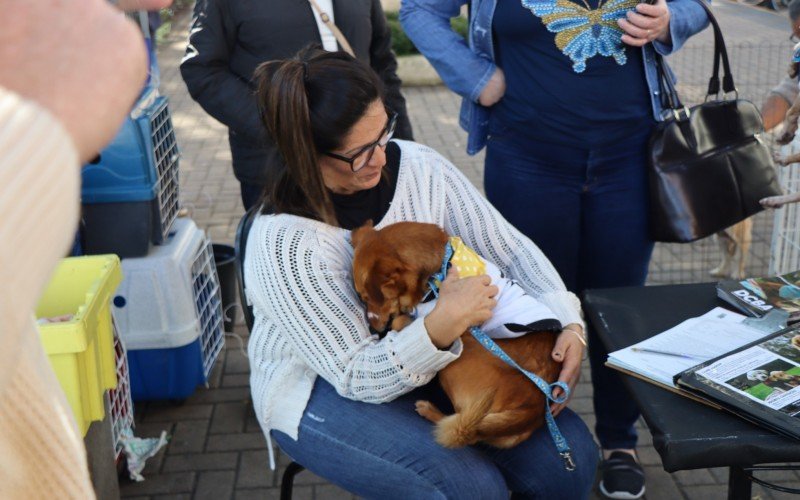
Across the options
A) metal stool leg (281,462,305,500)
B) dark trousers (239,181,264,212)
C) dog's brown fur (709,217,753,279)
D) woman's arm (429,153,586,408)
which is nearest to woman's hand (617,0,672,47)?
woman's arm (429,153,586,408)

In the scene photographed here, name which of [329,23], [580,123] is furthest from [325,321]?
[329,23]

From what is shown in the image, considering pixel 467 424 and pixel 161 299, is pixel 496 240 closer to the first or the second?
Result: pixel 467 424

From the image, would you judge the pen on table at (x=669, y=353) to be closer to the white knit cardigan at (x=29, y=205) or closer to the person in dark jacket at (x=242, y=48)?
the person in dark jacket at (x=242, y=48)

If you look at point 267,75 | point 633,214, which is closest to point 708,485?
point 633,214

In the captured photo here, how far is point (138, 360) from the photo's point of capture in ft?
11.6

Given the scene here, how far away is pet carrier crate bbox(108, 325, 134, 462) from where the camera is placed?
303 cm

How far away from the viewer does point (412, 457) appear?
2.14 m

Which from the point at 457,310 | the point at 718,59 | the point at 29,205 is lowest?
the point at 457,310

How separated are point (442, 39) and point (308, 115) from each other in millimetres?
976

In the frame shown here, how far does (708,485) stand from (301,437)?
1739mm

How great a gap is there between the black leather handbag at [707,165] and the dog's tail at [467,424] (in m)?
1.10

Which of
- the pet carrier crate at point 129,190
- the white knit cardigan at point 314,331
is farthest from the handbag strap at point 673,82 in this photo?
the pet carrier crate at point 129,190

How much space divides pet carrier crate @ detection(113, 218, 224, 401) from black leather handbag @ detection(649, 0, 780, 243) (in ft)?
5.91

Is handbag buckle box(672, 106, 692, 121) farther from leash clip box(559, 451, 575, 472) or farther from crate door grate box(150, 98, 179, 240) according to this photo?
crate door grate box(150, 98, 179, 240)
